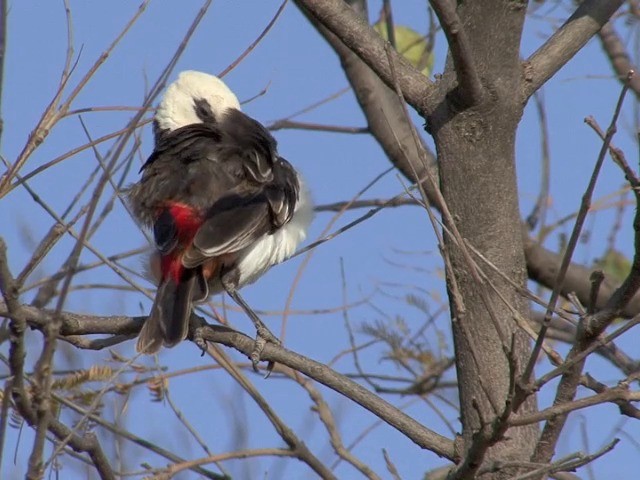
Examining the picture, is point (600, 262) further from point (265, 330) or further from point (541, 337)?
point (541, 337)

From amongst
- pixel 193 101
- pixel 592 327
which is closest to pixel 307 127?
pixel 193 101

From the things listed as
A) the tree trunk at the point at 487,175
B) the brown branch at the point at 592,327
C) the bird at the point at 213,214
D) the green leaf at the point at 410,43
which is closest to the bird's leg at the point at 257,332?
the bird at the point at 213,214

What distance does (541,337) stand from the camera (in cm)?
217

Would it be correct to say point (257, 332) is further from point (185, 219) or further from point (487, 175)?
point (487, 175)

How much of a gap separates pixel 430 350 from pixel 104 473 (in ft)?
8.88

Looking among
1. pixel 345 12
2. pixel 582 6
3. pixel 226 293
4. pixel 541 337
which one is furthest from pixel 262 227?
pixel 541 337

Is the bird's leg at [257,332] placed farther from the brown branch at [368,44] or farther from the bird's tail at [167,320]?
the brown branch at [368,44]

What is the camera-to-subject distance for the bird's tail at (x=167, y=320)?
12.5 ft

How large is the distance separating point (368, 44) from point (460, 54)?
1.54 feet

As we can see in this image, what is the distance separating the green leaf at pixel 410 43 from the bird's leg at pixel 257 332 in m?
1.79

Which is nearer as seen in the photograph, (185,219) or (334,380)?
(334,380)

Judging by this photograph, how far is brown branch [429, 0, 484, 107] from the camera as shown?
9.74ft

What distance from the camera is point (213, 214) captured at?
4.30 metres

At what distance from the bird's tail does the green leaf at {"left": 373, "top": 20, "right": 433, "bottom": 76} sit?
213 centimetres
